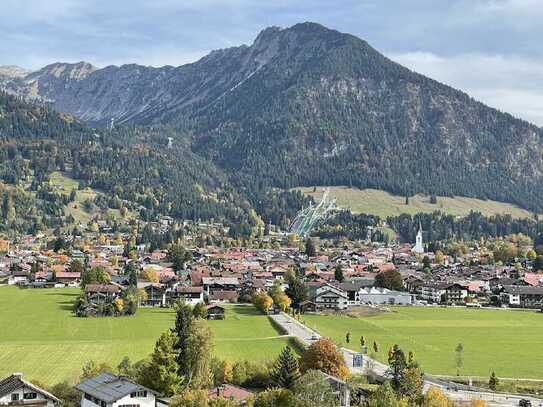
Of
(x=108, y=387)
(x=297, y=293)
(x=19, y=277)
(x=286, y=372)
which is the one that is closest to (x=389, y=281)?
(x=297, y=293)

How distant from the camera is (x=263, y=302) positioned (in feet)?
315

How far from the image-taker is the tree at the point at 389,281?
124 meters

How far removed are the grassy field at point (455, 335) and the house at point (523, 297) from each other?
9127mm

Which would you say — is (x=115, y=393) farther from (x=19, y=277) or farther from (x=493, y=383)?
(x=19, y=277)

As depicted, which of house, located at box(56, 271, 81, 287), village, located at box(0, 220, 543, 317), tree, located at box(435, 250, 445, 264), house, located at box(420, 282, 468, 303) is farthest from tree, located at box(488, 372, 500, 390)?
tree, located at box(435, 250, 445, 264)

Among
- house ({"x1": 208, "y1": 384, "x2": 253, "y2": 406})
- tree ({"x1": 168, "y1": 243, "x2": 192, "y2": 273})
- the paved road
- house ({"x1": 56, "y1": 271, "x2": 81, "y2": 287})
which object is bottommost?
the paved road

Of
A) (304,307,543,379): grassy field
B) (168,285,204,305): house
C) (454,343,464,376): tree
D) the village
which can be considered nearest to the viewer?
(454,343,464,376): tree

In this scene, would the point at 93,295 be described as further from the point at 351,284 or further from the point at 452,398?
the point at 452,398

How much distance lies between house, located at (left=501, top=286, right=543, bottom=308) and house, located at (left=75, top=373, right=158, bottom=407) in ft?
271

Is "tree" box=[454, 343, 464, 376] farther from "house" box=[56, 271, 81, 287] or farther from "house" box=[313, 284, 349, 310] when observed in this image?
"house" box=[56, 271, 81, 287]

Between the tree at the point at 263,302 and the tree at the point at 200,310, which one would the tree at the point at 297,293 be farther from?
the tree at the point at 200,310

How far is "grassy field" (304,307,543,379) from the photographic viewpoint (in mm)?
64875

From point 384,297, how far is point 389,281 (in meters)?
9.61

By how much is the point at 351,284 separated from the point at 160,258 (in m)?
53.3
